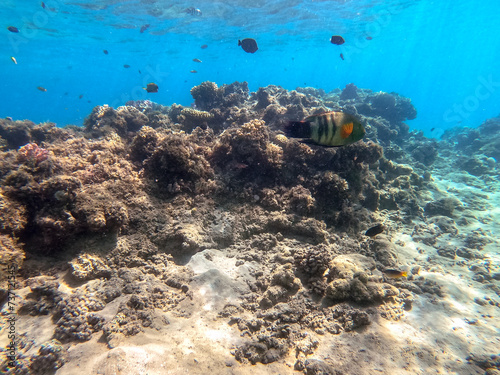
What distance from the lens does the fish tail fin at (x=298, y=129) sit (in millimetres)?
2822

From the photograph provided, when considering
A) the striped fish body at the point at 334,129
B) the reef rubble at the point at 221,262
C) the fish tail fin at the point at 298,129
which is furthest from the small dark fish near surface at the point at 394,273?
the fish tail fin at the point at 298,129

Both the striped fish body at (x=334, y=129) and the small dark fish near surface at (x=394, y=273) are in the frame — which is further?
the small dark fish near surface at (x=394, y=273)

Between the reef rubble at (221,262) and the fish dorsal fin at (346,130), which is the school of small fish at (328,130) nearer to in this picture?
the fish dorsal fin at (346,130)

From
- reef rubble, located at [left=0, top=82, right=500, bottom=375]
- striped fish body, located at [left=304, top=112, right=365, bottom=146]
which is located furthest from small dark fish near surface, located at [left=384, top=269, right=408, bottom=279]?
striped fish body, located at [left=304, top=112, right=365, bottom=146]

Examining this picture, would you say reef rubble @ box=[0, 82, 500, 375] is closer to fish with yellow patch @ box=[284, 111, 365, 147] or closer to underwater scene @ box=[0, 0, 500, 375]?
underwater scene @ box=[0, 0, 500, 375]

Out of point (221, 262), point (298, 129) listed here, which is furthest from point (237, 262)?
point (298, 129)

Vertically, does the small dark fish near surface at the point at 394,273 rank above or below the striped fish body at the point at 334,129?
below

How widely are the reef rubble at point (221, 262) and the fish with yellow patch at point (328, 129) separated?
211 cm

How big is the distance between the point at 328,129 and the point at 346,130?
23cm

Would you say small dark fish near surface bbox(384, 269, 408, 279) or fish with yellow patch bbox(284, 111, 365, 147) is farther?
small dark fish near surface bbox(384, 269, 408, 279)

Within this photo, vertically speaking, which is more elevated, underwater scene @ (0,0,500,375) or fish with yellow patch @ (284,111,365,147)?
fish with yellow patch @ (284,111,365,147)

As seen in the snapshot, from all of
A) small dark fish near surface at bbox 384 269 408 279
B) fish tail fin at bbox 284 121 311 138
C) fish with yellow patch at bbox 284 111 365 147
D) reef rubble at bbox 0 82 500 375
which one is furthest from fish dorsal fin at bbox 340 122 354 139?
small dark fish near surface at bbox 384 269 408 279

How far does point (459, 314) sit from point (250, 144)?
519cm

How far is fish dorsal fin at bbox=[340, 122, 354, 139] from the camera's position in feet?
9.23
